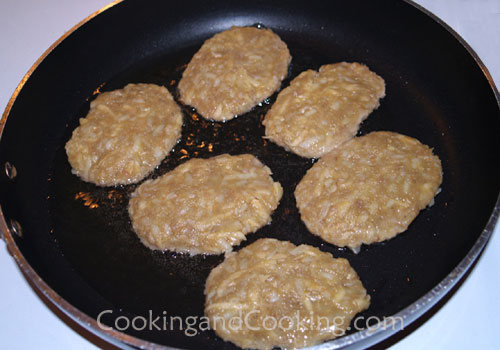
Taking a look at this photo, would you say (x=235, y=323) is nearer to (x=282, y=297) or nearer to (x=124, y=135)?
(x=282, y=297)

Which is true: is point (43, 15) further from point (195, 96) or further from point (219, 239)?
point (219, 239)

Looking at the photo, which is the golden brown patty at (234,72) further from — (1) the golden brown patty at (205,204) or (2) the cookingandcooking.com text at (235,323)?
(2) the cookingandcooking.com text at (235,323)

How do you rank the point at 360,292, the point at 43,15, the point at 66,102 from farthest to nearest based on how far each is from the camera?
the point at 43,15, the point at 66,102, the point at 360,292

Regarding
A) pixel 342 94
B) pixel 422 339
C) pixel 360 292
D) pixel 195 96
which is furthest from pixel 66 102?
pixel 422 339

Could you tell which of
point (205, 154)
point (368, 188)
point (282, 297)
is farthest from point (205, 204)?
point (368, 188)

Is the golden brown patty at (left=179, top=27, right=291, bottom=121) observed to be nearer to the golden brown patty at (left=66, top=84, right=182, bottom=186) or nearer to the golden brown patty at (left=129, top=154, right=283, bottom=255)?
the golden brown patty at (left=66, top=84, right=182, bottom=186)

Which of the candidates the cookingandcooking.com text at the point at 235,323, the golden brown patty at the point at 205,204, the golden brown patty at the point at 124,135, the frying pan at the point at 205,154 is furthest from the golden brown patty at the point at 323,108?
the cookingandcooking.com text at the point at 235,323

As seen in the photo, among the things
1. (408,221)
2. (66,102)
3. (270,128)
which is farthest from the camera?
(66,102)
